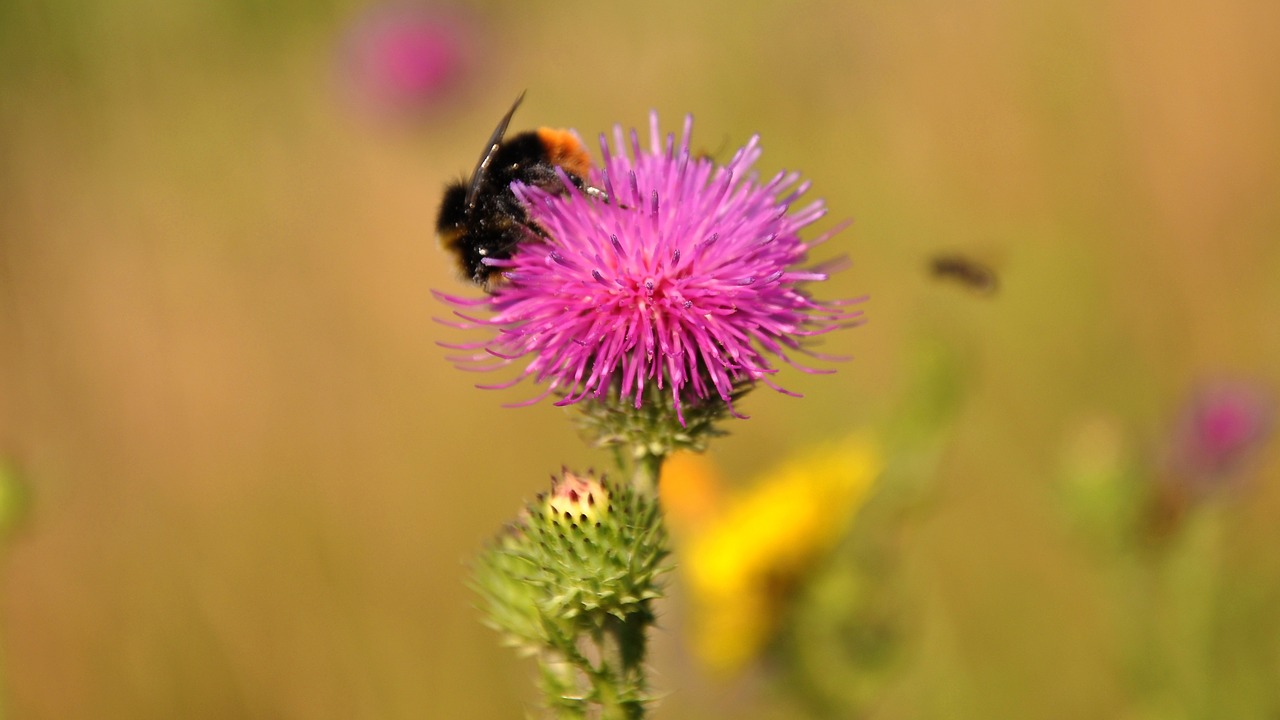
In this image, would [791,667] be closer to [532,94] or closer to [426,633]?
[426,633]

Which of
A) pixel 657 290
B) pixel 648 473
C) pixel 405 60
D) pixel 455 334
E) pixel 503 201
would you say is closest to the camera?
pixel 657 290

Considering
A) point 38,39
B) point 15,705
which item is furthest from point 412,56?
point 15,705

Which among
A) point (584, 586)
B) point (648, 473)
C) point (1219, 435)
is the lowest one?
point (584, 586)

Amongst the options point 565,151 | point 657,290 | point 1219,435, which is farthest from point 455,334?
point 1219,435

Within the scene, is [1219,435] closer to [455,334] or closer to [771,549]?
[771,549]

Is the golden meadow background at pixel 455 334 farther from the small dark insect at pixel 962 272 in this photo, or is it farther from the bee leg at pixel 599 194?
the bee leg at pixel 599 194
